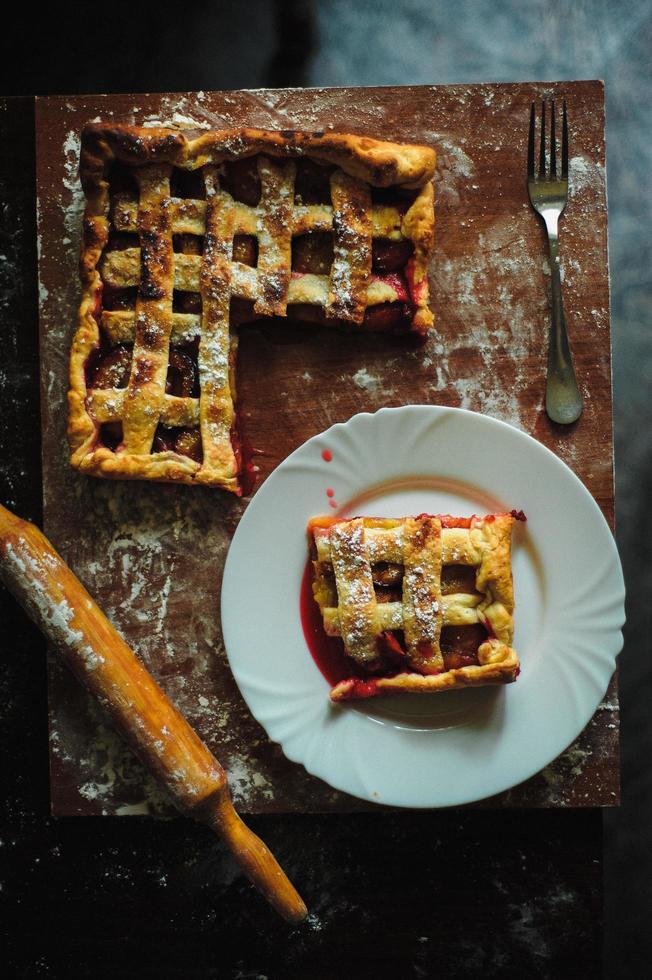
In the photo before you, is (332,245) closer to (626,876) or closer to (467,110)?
(467,110)

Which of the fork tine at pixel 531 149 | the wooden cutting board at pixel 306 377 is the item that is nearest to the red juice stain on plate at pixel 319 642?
the wooden cutting board at pixel 306 377

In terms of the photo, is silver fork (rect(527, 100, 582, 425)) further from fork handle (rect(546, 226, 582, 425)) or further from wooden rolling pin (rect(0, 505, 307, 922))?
wooden rolling pin (rect(0, 505, 307, 922))

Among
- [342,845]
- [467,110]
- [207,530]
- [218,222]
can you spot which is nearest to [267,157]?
[218,222]

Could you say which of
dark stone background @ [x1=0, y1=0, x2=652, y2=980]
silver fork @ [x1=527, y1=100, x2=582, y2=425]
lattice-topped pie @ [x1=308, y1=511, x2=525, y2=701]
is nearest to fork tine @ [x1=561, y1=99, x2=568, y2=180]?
silver fork @ [x1=527, y1=100, x2=582, y2=425]

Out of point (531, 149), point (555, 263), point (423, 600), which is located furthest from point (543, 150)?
point (423, 600)

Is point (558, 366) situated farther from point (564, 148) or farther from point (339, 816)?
point (339, 816)

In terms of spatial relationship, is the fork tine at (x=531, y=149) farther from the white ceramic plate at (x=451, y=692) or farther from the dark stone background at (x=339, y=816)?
the white ceramic plate at (x=451, y=692)
